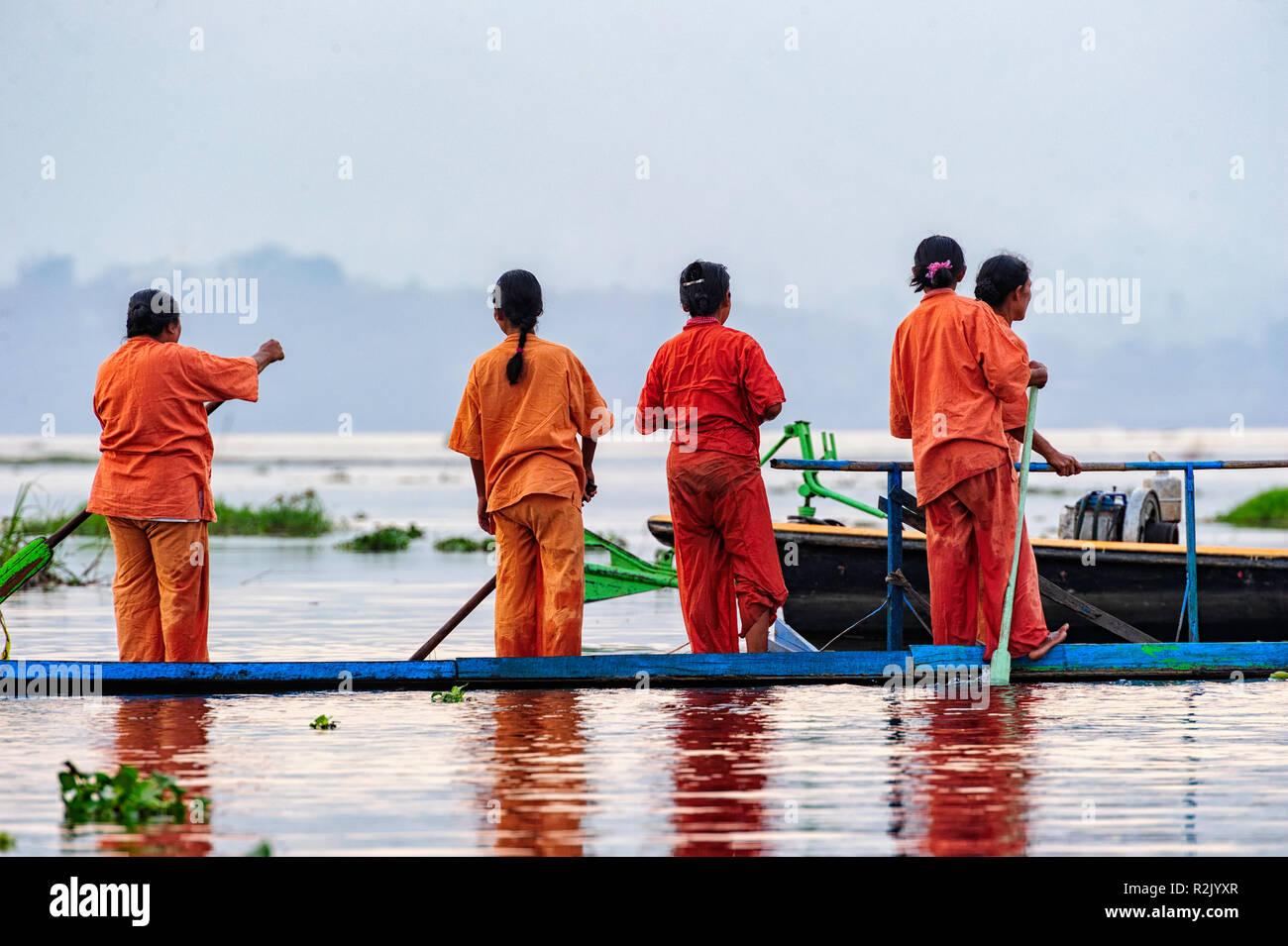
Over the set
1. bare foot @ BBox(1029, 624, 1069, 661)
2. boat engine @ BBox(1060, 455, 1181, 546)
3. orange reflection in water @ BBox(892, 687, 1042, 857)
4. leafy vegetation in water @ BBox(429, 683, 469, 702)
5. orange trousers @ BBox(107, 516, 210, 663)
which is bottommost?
orange reflection in water @ BBox(892, 687, 1042, 857)

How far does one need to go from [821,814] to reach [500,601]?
3.16 m

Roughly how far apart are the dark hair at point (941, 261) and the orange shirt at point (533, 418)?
1.53 metres

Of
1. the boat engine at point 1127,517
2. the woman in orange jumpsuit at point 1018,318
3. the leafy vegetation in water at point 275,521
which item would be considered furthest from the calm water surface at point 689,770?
the leafy vegetation in water at point 275,521

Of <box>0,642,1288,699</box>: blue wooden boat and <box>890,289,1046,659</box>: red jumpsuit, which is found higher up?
<box>890,289,1046,659</box>: red jumpsuit

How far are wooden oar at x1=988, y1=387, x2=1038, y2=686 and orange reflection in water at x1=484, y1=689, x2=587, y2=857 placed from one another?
1.83m

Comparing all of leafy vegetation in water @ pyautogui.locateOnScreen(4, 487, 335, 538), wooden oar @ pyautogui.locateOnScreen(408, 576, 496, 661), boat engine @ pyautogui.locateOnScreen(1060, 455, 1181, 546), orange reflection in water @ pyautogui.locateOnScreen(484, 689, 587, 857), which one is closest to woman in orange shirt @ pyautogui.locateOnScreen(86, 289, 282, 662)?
wooden oar @ pyautogui.locateOnScreen(408, 576, 496, 661)

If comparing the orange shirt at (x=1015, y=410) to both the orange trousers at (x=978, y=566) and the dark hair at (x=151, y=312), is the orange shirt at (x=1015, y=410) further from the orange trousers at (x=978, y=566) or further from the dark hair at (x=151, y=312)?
the dark hair at (x=151, y=312)

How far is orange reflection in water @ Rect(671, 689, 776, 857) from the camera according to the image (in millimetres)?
4270

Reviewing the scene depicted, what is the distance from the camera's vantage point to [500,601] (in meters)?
7.49

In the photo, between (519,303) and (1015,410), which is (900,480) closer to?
(1015,410)

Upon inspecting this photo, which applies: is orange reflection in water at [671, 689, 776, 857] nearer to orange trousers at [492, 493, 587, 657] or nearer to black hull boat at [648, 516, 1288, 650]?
orange trousers at [492, 493, 587, 657]
